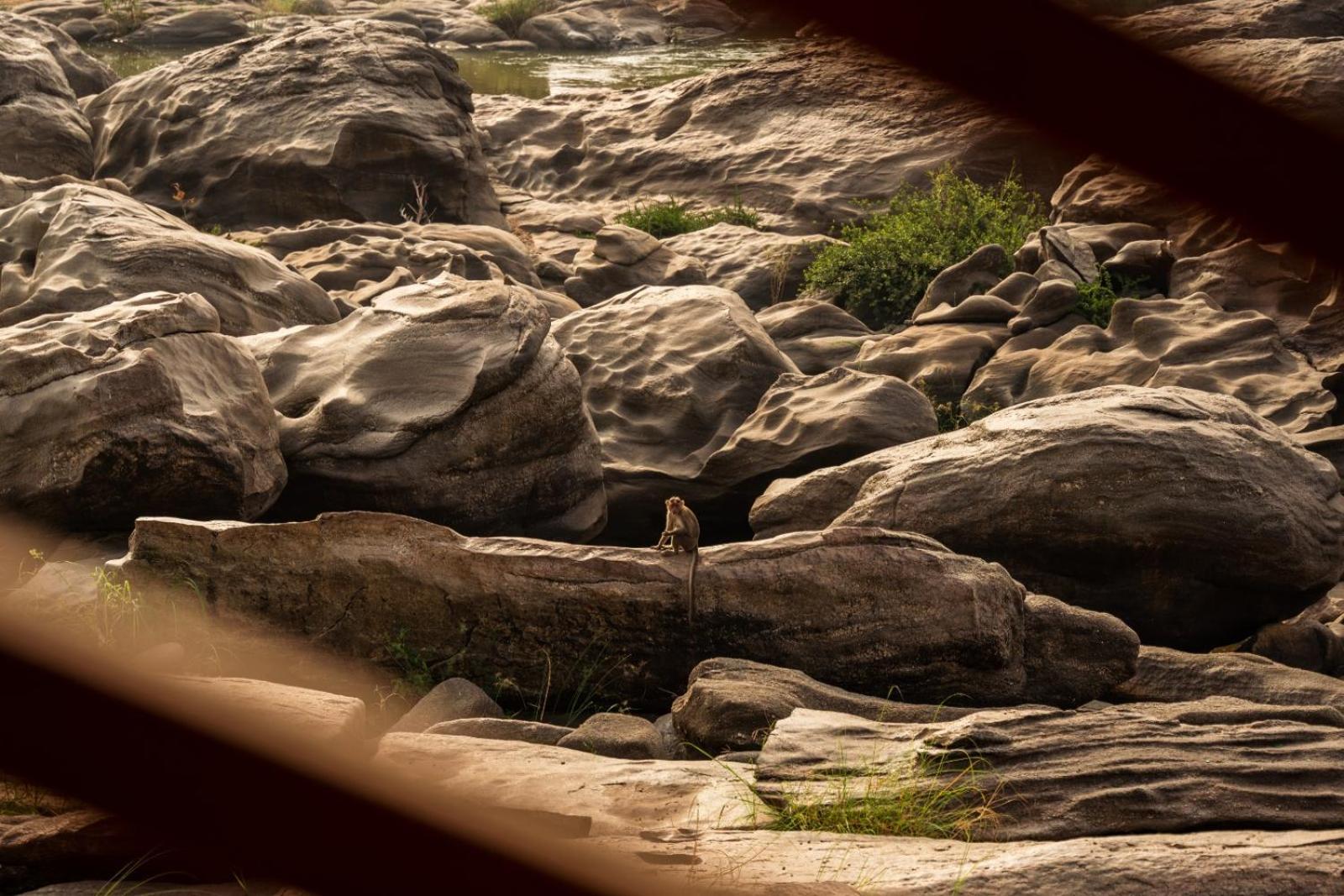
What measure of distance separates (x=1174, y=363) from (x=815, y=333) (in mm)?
4081

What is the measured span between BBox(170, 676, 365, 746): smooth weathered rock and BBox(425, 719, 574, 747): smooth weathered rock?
2.40 ft

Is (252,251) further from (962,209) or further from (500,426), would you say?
(962,209)

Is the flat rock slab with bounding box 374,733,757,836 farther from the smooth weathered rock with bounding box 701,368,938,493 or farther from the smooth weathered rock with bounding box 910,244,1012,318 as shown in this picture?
the smooth weathered rock with bounding box 910,244,1012,318

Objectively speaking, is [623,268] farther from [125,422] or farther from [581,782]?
[581,782]

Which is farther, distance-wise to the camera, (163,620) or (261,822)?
(163,620)


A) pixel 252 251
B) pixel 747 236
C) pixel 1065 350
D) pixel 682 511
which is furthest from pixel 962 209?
pixel 682 511

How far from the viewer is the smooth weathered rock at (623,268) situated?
18.7m

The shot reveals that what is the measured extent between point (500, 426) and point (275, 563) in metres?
2.98

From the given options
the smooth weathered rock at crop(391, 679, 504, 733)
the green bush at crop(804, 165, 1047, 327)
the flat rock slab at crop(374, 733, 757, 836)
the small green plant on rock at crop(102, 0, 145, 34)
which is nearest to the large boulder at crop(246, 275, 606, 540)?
the smooth weathered rock at crop(391, 679, 504, 733)

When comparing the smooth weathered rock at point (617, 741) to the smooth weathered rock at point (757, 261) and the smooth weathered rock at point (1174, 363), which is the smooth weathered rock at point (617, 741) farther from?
the smooth weathered rock at point (757, 261)

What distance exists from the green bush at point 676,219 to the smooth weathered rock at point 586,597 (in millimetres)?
14751

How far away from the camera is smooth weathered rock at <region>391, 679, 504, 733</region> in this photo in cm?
700

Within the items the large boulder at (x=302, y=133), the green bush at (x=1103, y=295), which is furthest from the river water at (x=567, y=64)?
the green bush at (x=1103, y=295)

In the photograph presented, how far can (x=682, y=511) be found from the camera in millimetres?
7809
